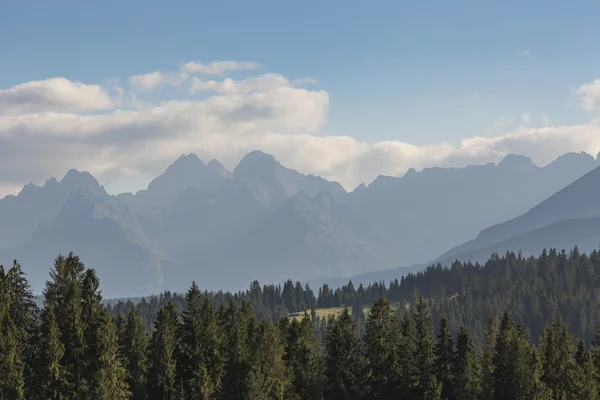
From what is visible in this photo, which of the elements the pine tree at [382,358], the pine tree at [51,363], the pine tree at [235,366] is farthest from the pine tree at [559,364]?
the pine tree at [51,363]

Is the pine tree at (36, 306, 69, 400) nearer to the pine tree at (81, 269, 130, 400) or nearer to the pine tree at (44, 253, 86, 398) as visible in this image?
the pine tree at (44, 253, 86, 398)

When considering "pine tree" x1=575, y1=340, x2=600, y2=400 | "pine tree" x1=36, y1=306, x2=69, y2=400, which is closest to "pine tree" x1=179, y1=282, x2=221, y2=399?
"pine tree" x1=36, y1=306, x2=69, y2=400

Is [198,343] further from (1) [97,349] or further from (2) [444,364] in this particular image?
(2) [444,364]

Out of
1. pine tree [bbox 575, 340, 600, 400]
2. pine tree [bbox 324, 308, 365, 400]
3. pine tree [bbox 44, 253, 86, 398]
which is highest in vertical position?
pine tree [bbox 44, 253, 86, 398]

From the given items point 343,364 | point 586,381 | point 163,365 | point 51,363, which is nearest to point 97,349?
point 51,363

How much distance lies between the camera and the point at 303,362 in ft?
322

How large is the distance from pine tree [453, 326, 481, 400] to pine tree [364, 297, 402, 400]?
6.75 metres

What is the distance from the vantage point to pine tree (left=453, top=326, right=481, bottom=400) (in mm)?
89250

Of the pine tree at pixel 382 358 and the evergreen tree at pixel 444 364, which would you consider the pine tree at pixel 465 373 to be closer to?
the evergreen tree at pixel 444 364

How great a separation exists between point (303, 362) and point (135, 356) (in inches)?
821

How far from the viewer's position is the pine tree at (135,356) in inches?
3725

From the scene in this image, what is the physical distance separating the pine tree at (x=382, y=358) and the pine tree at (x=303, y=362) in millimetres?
6625

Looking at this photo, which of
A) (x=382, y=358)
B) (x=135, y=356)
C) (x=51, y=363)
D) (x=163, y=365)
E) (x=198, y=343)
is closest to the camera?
(x=51, y=363)

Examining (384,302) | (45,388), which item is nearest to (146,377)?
(45,388)
